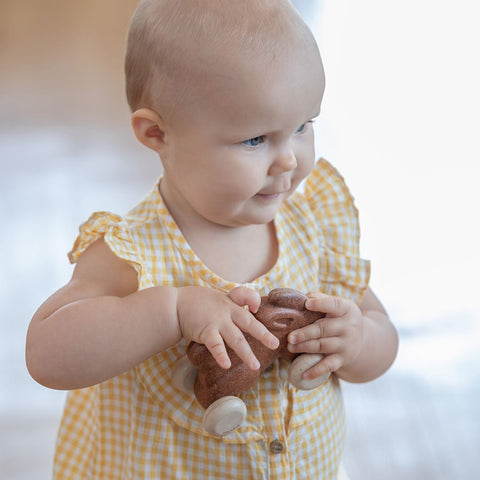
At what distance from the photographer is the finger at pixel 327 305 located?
729 mm

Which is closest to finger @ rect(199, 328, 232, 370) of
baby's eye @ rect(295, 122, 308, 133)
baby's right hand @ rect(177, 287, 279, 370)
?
baby's right hand @ rect(177, 287, 279, 370)

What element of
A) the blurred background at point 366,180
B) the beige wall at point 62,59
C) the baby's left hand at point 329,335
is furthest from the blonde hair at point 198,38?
the beige wall at point 62,59

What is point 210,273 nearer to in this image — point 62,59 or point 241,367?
point 241,367

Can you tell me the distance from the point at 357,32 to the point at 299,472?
1.49m

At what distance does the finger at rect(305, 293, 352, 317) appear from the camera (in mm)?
729

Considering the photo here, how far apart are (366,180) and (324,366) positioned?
1044 mm

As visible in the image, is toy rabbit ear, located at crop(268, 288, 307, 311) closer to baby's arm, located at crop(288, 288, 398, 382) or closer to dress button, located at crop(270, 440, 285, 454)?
baby's arm, located at crop(288, 288, 398, 382)

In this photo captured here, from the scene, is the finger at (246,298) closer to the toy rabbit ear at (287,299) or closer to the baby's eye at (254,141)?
the toy rabbit ear at (287,299)

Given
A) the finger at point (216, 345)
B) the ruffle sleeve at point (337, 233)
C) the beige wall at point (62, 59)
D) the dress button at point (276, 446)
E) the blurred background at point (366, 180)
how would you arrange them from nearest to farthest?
the finger at point (216, 345) → the dress button at point (276, 446) → the ruffle sleeve at point (337, 233) → the blurred background at point (366, 180) → the beige wall at point (62, 59)

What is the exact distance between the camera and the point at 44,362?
714 mm

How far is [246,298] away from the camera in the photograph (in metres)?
0.69

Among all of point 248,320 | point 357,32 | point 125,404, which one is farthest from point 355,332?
point 357,32

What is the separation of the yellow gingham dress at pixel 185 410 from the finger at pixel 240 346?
0.36ft

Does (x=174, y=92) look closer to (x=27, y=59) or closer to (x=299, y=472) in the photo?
(x=299, y=472)
